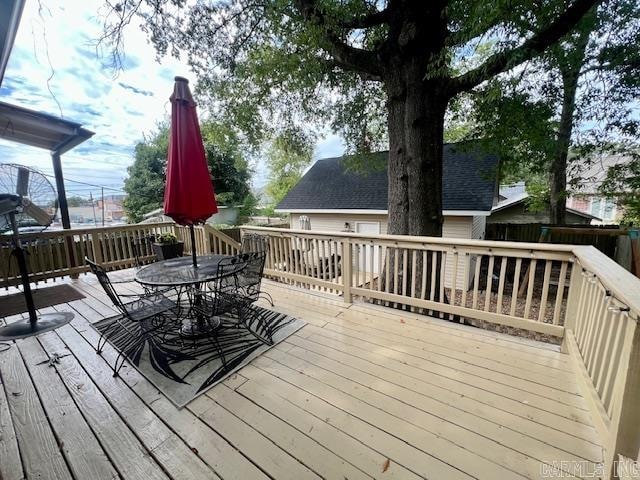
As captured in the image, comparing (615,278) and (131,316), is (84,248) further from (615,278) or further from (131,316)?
(615,278)

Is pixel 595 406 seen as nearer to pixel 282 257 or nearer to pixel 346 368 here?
pixel 346 368

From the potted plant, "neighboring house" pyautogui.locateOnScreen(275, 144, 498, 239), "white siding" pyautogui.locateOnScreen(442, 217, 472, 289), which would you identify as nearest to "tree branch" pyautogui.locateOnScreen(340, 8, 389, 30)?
"neighboring house" pyautogui.locateOnScreen(275, 144, 498, 239)

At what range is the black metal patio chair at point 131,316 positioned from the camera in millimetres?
2352

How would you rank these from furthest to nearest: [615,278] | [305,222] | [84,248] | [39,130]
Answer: [305,222], [84,248], [39,130], [615,278]

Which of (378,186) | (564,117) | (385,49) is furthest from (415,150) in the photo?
(564,117)

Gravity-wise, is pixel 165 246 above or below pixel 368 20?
below

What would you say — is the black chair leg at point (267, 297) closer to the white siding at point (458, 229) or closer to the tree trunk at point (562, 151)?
the white siding at point (458, 229)

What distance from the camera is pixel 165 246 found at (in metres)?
5.99

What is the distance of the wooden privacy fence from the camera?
4.66 meters

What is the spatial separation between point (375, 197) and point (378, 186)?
60 cm

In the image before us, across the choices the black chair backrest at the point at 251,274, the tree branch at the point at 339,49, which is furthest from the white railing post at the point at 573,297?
the tree branch at the point at 339,49

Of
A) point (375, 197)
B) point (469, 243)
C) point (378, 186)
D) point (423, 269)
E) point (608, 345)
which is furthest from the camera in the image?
point (378, 186)

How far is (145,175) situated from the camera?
14.1 m

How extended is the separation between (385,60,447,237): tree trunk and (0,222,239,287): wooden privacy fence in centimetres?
313
